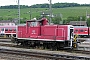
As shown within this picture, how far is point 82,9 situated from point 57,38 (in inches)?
4757

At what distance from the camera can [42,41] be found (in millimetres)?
24031

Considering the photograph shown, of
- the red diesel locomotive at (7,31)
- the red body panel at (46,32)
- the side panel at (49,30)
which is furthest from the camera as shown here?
the red diesel locomotive at (7,31)

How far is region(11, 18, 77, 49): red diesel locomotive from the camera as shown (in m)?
23.1

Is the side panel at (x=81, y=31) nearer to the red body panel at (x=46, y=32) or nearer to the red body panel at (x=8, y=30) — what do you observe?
the red body panel at (x=8, y=30)

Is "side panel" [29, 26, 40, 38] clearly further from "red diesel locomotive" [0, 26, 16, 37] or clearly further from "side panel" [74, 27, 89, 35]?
"side panel" [74, 27, 89, 35]

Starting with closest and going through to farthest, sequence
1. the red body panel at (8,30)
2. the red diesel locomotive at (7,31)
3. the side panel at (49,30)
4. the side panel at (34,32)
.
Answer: the side panel at (49,30), the side panel at (34,32), the red body panel at (8,30), the red diesel locomotive at (7,31)

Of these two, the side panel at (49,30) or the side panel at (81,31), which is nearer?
the side panel at (49,30)

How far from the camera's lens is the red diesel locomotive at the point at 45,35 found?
23109 millimetres

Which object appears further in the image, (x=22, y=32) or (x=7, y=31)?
(x=7, y=31)

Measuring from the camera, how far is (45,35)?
2423 cm

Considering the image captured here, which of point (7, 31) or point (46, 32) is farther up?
point (46, 32)

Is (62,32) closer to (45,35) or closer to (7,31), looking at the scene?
(45,35)

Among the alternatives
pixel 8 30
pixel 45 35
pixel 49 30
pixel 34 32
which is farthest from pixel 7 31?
pixel 49 30

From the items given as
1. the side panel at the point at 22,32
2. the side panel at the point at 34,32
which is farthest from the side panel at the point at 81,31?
the side panel at the point at 34,32
